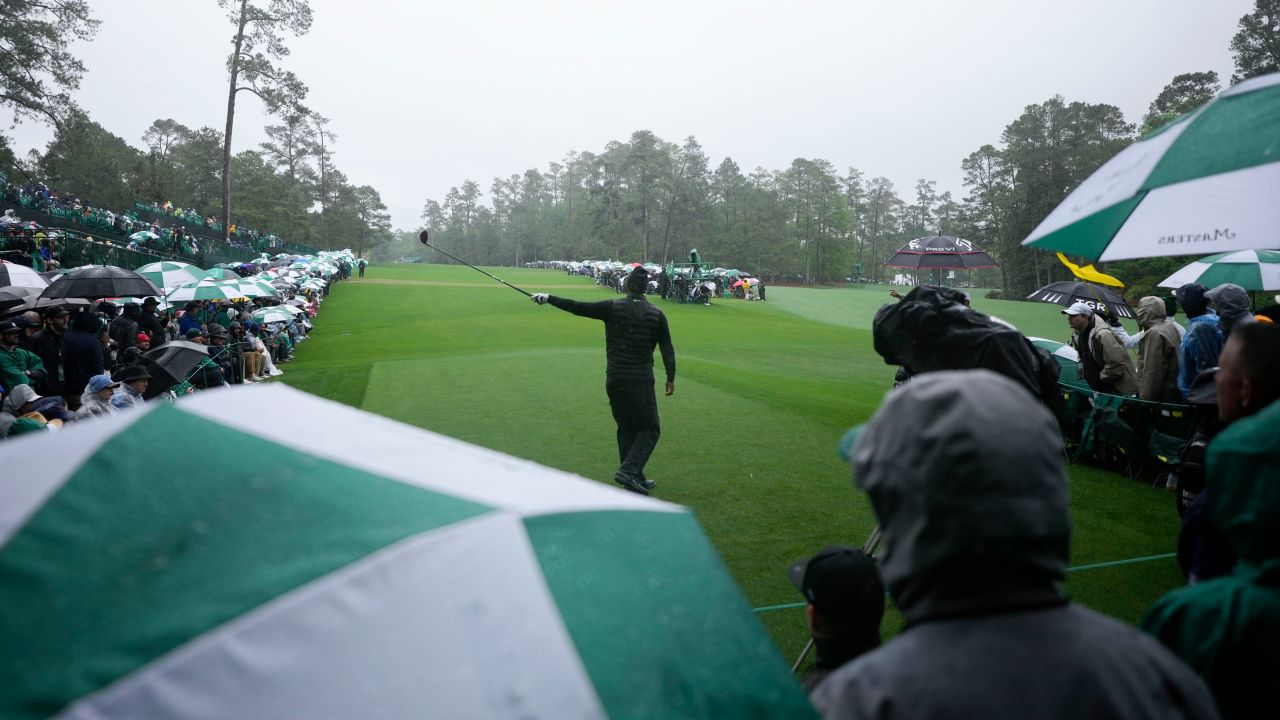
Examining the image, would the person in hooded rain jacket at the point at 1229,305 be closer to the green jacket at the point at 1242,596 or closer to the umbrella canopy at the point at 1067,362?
the umbrella canopy at the point at 1067,362

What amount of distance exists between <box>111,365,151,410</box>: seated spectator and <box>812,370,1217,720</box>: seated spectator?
806 cm

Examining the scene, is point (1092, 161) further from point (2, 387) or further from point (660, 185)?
point (2, 387)


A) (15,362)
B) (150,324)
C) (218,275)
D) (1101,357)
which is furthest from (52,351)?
(1101,357)

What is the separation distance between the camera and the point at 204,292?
15367mm

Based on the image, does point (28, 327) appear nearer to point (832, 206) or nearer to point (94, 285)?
point (94, 285)

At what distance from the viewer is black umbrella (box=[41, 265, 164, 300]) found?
11.0 meters

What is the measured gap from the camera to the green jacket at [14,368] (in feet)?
25.8

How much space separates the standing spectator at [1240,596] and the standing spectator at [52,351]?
445 inches

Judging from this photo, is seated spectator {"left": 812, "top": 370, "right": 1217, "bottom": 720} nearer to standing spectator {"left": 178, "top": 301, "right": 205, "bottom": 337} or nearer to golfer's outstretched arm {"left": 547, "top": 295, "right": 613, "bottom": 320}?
golfer's outstretched arm {"left": 547, "top": 295, "right": 613, "bottom": 320}

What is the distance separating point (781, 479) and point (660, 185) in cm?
6749

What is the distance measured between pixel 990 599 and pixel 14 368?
391 inches

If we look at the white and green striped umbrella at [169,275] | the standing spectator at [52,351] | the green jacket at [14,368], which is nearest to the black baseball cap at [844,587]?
the green jacket at [14,368]

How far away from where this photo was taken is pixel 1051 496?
4.00 feet

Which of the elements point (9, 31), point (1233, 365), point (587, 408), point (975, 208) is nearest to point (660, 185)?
point (975, 208)
